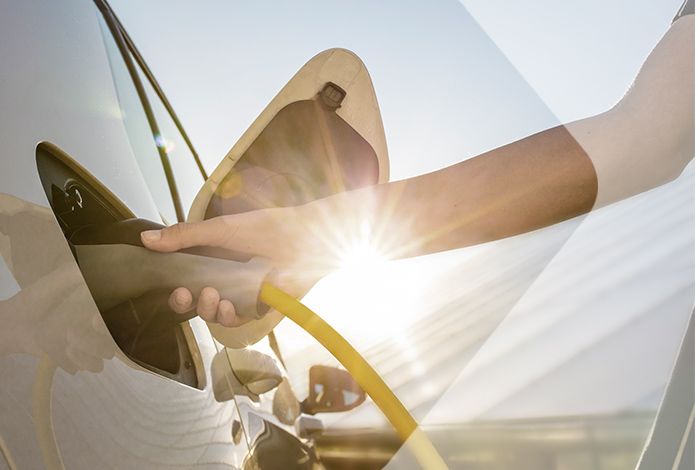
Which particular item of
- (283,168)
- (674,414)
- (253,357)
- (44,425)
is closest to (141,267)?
(44,425)

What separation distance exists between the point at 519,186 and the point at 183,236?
1.20 ft

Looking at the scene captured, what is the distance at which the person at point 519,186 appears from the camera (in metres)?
0.60

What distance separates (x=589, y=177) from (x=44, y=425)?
564 millimetres

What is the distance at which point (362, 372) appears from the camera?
0.57m

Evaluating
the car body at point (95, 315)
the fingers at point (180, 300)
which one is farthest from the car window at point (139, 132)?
the fingers at point (180, 300)

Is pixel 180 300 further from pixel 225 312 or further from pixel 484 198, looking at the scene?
pixel 484 198

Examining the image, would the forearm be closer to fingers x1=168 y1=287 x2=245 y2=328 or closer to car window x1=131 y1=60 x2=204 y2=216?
fingers x1=168 y1=287 x2=245 y2=328

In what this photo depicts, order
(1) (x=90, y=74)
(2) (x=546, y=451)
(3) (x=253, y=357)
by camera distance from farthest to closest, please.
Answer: (2) (x=546, y=451) → (3) (x=253, y=357) → (1) (x=90, y=74)

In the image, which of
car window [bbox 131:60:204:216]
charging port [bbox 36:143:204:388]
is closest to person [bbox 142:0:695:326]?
charging port [bbox 36:143:204:388]

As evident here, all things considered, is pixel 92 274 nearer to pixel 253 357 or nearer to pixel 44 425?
pixel 44 425

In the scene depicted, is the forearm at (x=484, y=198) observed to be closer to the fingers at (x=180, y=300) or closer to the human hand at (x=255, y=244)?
the human hand at (x=255, y=244)

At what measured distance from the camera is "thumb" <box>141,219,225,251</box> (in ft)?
1.57

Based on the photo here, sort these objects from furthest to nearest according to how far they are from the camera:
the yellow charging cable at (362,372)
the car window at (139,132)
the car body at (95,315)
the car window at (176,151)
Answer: the car window at (176,151)
the car window at (139,132)
the yellow charging cable at (362,372)
the car body at (95,315)

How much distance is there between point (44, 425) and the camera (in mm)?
322
